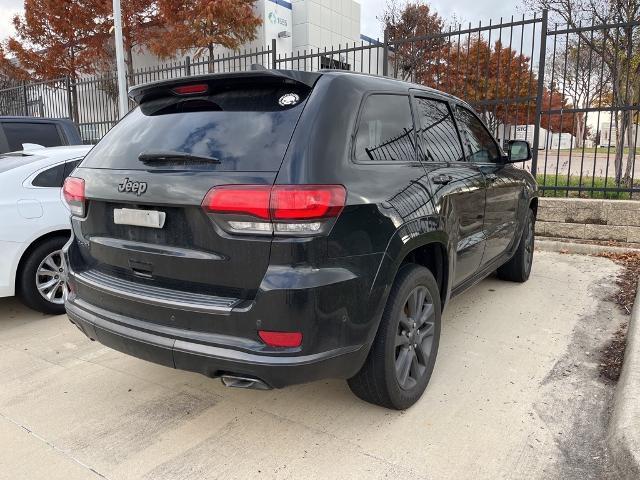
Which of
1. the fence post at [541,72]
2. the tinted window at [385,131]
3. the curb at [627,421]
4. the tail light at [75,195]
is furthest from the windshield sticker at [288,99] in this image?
the fence post at [541,72]

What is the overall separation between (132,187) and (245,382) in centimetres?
109

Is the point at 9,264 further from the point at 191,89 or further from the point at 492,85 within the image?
the point at 492,85

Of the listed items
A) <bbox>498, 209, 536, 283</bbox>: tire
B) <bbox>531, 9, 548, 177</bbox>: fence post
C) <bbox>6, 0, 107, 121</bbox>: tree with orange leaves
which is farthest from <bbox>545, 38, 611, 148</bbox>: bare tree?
<bbox>6, 0, 107, 121</bbox>: tree with orange leaves

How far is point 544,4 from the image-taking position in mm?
8898

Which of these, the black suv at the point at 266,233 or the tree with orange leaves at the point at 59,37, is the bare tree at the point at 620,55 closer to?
the black suv at the point at 266,233

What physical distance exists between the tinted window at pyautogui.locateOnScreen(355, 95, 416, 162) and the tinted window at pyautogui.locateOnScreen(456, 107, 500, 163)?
0.98 m

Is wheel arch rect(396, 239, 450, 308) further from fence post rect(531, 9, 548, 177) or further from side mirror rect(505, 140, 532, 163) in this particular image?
fence post rect(531, 9, 548, 177)

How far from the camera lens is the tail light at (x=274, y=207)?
2154mm

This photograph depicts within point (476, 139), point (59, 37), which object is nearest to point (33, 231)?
point (476, 139)

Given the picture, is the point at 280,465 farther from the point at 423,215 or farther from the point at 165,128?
the point at 165,128

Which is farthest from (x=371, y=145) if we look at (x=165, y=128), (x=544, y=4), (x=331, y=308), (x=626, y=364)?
(x=544, y=4)

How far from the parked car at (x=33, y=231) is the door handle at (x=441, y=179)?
3.32 meters

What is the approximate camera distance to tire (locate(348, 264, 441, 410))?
104 inches

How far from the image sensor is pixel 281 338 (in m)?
2.21
